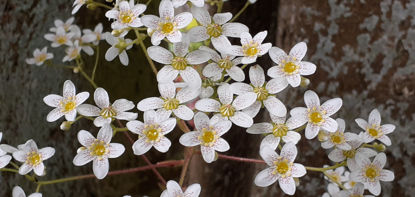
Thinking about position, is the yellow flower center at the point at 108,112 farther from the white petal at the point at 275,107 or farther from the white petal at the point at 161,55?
the white petal at the point at 275,107

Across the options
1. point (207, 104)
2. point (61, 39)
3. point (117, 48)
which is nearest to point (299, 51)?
point (207, 104)

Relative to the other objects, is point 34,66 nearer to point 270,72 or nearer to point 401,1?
point 270,72

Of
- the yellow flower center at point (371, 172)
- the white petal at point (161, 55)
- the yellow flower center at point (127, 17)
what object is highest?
the yellow flower center at point (127, 17)

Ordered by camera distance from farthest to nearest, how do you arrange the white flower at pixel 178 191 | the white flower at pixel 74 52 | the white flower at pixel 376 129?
the white flower at pixel 74 52 < the white flower at pixel 376 129 < the white flower at pixel 178 191

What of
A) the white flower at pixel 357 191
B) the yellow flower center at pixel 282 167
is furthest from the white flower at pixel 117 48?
the white flower at pixel 357 191

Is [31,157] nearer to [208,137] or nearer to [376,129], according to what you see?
[208,137]

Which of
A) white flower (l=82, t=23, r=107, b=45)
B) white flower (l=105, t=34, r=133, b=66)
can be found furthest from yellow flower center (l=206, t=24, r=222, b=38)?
white flower (l=82, t=23, r=107, b=45)

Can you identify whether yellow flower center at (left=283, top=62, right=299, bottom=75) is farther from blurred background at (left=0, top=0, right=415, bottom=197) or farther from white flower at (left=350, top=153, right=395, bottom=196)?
blurred background at (left=0, top=0, right=415, bottom=197)
